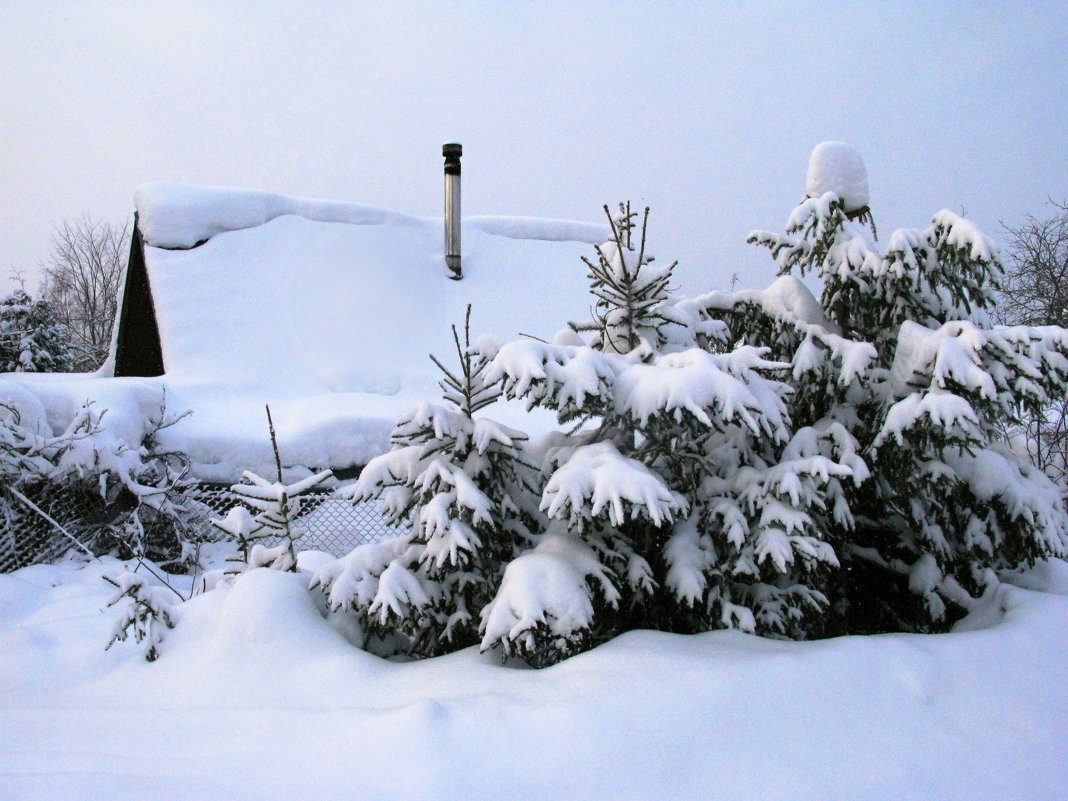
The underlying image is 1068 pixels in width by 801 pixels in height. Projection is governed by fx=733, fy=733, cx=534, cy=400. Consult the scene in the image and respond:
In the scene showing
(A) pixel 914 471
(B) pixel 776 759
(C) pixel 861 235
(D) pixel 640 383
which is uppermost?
(C) pixel 861 235

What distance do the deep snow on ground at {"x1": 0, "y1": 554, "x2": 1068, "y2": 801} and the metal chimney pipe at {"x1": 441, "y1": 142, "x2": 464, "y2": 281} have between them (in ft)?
23.7

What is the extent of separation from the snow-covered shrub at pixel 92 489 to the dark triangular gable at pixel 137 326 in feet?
15.8

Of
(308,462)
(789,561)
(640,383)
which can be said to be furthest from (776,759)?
(308,462)

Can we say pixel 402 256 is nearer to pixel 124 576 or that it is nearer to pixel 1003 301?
pixel 124 576

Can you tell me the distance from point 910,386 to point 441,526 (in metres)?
2.28

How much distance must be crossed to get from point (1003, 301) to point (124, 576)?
18.3 m

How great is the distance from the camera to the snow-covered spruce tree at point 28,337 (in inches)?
633

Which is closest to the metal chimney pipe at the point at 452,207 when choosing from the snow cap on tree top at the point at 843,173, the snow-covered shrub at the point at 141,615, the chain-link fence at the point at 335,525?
the chain-link fence at the point at 335,525

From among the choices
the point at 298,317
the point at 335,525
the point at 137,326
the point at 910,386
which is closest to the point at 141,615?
the point at 335,525

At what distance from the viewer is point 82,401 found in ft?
18.1

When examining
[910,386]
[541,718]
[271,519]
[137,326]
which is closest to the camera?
[541,718]

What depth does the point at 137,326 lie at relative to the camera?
10.3 metres

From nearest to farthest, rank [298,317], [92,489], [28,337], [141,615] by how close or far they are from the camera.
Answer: [141,615]
[92,489]
[298,317]
[28,337]

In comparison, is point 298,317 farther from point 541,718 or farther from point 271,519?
point 541,718
